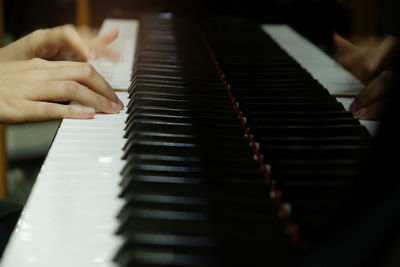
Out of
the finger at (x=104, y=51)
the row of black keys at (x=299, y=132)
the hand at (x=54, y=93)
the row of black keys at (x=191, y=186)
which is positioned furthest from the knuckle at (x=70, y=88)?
the finger at (x=104, y=51)

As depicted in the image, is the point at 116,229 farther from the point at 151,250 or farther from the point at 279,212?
the point at 279,212

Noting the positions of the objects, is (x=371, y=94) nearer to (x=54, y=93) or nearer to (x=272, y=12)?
(x=54, y=93)

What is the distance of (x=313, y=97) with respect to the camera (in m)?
1.19

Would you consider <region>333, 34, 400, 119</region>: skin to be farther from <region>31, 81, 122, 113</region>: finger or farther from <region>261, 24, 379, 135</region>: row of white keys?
<region>31, 81, 122, 113</region>: finger

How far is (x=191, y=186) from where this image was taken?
2.58 ft

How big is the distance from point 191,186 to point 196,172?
0.05 metres

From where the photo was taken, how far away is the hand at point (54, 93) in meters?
1.14

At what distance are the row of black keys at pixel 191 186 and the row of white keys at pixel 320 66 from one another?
38 cm

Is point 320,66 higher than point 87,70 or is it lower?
lower

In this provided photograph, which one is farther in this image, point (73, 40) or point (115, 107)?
point (73, 40)

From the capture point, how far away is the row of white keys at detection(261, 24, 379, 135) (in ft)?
4.51

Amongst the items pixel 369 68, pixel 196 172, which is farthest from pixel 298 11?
pixel 196 172

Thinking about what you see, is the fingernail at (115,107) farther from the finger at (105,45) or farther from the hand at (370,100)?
the hand at (370,100)

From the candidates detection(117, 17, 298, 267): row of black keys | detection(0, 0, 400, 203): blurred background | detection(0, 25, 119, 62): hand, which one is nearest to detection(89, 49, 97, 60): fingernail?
detection(0, 25, 119, 62): hand
